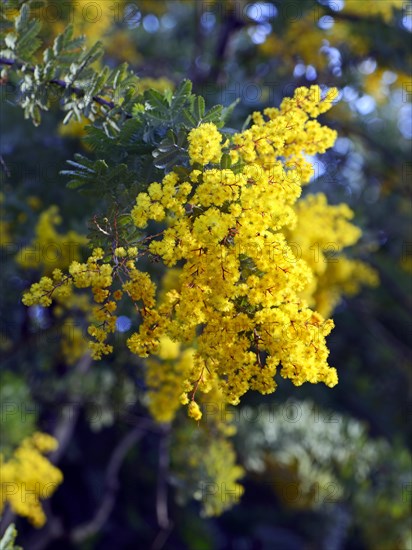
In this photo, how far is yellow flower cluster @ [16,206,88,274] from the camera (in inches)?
182

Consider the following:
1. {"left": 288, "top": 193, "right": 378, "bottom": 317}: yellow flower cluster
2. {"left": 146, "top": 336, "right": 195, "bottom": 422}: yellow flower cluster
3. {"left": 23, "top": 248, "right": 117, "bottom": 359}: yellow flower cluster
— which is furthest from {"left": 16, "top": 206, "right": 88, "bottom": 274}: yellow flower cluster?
{"left": 23, "top": 248, "right": 117, "bottom": 359}: yellow flower cluster

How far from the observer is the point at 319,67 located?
669 cm

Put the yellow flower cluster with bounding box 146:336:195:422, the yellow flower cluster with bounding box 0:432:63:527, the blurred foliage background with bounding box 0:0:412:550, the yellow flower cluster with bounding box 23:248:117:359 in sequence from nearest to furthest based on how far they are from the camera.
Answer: the yellow flower cluster with bounding box 23:248:117:359 < the yellow flower cluster with bounding box 146:336:195:422 < the yellow flower cluster with bounding box 0:432:63:527 < the blurred foliage background with bounding box 0:0:412:550

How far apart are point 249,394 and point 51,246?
402 centimetres

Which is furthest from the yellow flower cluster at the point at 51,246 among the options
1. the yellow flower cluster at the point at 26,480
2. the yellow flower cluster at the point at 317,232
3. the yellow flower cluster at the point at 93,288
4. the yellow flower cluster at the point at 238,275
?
the yellow flower cluster at the point at 238,275

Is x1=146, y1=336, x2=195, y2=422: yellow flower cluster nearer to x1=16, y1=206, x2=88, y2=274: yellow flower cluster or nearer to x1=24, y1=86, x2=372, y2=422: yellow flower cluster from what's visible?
x1=16, y1=206, x2=88, y2=274: yellow flower cluster

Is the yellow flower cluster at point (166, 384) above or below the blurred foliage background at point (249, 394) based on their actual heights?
above

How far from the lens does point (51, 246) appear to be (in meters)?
4.71

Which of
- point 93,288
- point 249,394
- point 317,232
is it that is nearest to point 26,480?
point 317,232

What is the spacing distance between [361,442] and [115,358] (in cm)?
313

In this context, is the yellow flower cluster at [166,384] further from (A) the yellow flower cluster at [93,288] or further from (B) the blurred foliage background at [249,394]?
(A) the yellow flower cluster at [93,288]

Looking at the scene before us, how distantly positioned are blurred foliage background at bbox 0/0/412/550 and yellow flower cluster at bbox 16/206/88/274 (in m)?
0.01

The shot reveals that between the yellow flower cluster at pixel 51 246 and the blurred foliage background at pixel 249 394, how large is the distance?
0.01 m

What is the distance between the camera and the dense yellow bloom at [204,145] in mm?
2385
